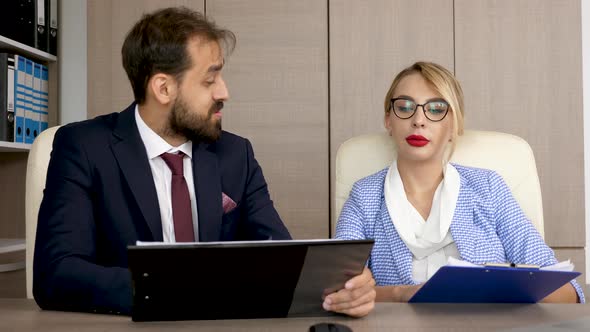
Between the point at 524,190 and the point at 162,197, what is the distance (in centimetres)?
108

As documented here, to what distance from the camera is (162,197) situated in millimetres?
1764

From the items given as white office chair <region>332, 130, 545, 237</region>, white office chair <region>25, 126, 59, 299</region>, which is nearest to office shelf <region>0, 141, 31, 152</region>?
white office chair <region>25, 126, 59, 299</region>

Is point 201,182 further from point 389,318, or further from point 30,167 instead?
point 389,318

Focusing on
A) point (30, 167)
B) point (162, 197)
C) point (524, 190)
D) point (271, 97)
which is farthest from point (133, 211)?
point (271, 97)

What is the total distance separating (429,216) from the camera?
200cm

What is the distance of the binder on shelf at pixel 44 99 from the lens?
3303 millimetres

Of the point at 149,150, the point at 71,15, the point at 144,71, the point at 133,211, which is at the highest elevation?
the point at 71,15

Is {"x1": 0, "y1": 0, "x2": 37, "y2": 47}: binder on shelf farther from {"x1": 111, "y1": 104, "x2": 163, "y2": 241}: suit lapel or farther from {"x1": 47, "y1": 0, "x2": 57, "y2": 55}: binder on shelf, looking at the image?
{"x1": 111, "y1": 104, "x2": 163, "y2": 241}: suit lapel

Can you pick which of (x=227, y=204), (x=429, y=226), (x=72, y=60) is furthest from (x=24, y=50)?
(x=429, y=226)

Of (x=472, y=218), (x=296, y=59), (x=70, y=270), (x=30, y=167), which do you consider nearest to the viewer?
(x=70, y=270)

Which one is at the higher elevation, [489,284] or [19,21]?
[19,21]

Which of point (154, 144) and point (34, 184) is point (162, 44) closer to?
point (154, 144)

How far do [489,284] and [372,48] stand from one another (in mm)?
1953

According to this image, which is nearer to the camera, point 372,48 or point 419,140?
point 419,140
